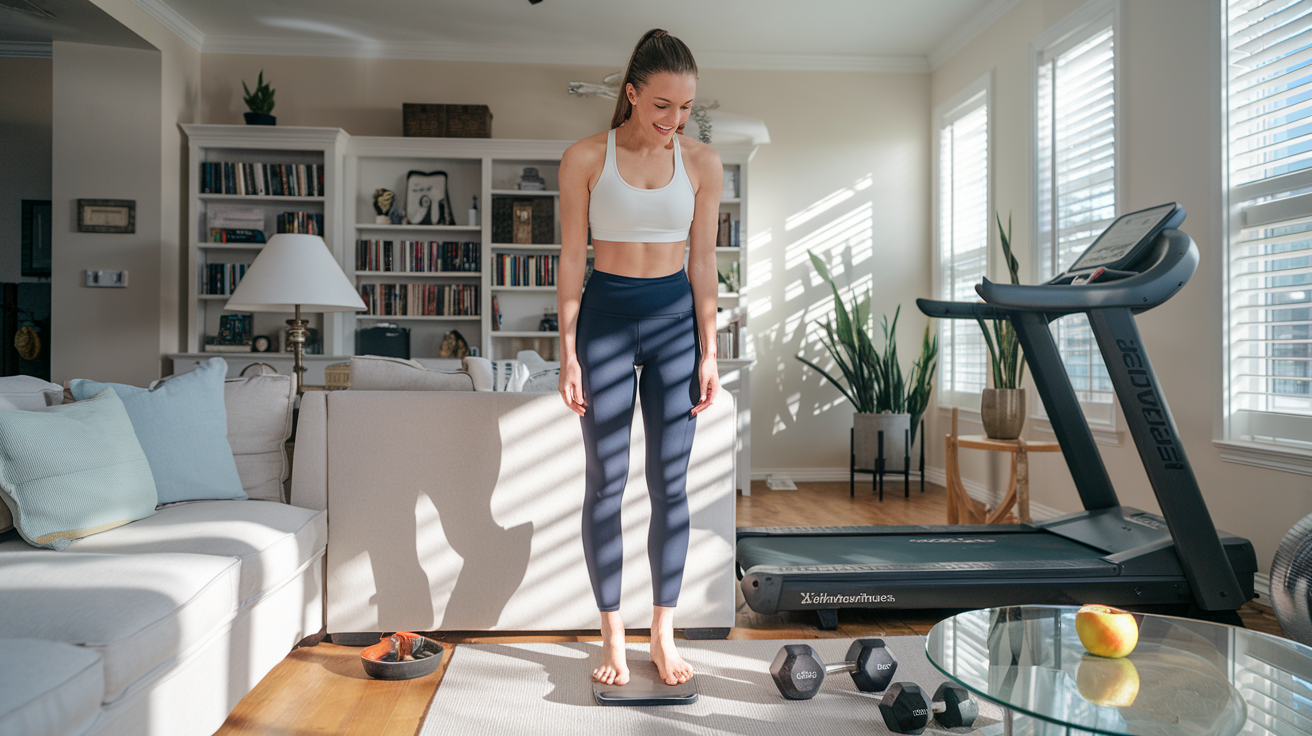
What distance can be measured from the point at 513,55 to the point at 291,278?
2651 millimetres

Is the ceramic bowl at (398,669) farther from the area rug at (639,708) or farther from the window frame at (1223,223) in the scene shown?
the window frame at (1223,223)

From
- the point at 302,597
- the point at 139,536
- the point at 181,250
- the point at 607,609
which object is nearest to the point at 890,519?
the point at 607,609

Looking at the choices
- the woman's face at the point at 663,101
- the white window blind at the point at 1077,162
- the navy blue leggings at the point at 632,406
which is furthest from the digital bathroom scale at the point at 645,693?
the white window blind at the point at 1077,162

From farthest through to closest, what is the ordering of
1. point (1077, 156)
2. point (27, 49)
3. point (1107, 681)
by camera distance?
1. point (27, 49)
2. point (1077, 156)
3. point (1107, 681)

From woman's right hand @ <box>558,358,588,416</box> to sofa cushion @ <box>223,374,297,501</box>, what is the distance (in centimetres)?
89

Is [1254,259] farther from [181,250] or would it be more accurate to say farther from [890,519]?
[181,250]

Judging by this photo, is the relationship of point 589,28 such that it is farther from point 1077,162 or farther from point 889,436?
point 889,436

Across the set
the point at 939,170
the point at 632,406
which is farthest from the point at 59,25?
the point at 939,170

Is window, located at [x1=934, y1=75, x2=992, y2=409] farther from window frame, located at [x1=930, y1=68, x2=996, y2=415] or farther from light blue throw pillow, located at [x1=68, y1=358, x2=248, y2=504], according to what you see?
light blue throw pillow, located at [x1=68, y1=358, x2=248, y2=504]

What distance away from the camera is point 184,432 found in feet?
6.03

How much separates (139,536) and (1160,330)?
3.31 meters

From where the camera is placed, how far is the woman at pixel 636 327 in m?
1.65

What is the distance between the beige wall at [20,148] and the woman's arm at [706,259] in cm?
492

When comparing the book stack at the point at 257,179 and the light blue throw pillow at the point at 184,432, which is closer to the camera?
the light blue throw pillow at the point at 184,432
